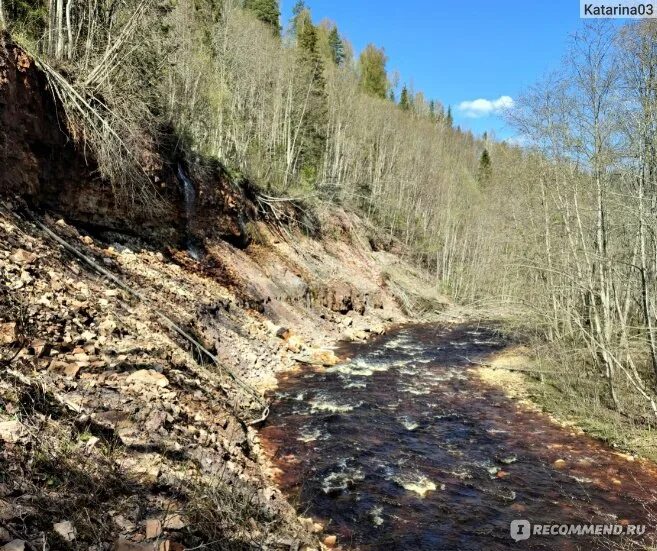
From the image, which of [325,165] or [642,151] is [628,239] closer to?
[642,151]

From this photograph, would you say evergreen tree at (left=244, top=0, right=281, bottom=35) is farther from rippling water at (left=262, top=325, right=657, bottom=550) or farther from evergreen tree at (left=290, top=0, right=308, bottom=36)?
rippling water at (left=262, top=325, right=657, bottom=550)

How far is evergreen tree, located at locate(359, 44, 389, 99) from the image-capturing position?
2848 inches

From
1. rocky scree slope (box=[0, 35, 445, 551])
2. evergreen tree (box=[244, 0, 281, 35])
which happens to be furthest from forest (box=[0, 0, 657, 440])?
evergreen tree (box=[244, 0, 281, 35])

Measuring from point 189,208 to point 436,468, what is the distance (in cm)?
1269

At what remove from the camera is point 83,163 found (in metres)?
12.3

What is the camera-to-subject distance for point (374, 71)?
7794 centimetres

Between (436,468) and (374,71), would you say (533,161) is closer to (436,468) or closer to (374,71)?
(436,468)

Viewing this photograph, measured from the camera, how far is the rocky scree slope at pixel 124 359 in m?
3.91

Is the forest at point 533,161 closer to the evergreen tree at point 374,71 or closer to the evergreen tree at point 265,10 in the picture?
the evergreen tree at point 265,10

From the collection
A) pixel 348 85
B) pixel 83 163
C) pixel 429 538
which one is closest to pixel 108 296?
pixel 83 163

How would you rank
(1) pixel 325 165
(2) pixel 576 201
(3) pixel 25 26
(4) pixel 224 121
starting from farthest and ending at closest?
(1) pixel 325 165, (4) pixel 224 121, (3) pixel 25 26, (2) pixel 576 201

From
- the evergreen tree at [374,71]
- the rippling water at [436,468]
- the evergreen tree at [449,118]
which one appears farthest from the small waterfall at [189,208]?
the evergreen tree at [449,118]

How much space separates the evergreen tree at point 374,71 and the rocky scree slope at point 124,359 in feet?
195

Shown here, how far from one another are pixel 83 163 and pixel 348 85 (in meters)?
36.1
